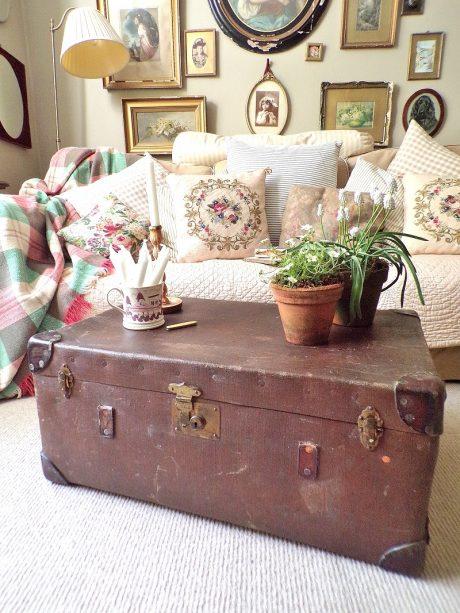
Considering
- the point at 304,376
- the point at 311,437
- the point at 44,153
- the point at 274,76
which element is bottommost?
the point at 311,437

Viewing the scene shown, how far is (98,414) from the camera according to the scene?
931mm

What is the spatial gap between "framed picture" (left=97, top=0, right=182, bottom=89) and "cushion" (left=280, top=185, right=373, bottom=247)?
1217 mm

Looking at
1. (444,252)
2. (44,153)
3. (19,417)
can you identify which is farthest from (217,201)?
(44,153)

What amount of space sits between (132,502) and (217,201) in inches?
44.1

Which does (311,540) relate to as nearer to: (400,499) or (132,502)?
(400,499)

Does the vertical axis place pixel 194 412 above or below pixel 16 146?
below

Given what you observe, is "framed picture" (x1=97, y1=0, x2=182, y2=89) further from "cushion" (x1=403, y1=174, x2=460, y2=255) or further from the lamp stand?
the lamp stand

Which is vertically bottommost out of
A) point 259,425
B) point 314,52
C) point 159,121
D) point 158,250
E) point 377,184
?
point 259,425

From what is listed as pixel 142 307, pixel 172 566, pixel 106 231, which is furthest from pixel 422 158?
pixel 172 566

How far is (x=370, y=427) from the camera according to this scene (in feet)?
2.36

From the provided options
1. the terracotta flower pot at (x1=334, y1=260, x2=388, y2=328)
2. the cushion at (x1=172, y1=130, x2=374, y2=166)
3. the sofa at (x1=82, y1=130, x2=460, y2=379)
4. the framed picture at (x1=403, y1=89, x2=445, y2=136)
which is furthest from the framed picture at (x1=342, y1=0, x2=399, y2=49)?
the terracotta flower pot at (x1=334, y1=260, x2=388, y2=328)

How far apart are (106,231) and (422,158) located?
54.1 inches

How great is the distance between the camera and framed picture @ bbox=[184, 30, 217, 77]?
7.93 feet

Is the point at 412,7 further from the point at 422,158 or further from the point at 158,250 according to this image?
the point at 158,250
